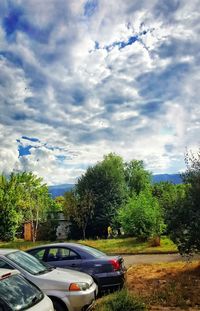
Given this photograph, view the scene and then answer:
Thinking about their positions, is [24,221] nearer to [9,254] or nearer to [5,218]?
[5,218]

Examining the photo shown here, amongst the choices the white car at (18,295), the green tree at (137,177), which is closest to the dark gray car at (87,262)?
the white car at (18,295)

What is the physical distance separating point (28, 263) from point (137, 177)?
61218 mm

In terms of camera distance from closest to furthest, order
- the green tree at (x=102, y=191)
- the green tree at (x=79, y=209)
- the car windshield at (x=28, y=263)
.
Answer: the car windshield at (x=28, y=263) < the green tree at (x=79, y=209) < the green tree at (x=102, y=191)

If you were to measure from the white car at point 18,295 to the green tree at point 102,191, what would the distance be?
39.5m

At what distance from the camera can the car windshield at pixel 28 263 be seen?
9.02 m

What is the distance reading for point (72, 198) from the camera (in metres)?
44.3

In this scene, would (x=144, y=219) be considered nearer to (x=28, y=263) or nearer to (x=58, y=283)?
(x=28, y=263)

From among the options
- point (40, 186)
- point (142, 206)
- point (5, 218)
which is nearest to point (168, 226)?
point (142, 206)

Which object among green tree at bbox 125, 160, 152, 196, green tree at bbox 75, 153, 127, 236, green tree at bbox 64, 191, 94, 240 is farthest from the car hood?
green tree at bbox 125, 160, 152, 196

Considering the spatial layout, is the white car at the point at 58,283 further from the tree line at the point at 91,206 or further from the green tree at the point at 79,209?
the green tree at the point at 79,209

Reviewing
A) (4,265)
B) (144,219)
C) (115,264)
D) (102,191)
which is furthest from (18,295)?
(102,191)

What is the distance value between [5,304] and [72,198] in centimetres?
3892

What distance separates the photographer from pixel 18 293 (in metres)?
6.06

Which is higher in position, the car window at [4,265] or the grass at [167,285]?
the car window at [4,265]
